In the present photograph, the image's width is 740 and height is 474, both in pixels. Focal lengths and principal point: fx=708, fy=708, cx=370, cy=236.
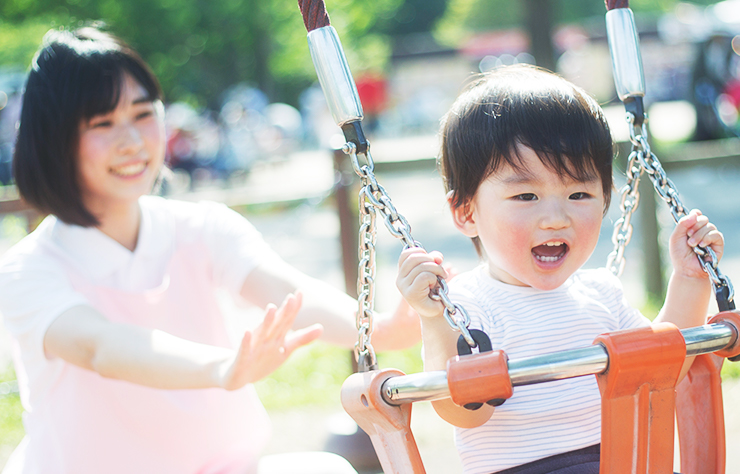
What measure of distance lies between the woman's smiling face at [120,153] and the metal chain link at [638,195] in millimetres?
1175

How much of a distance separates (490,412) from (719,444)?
0.40 m

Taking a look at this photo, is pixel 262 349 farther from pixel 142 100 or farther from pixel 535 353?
pixel 142 100

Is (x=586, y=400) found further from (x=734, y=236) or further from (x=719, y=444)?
(x=734, y=236)

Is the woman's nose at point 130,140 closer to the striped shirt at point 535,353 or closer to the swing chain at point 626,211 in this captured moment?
the striped shirt at point 535,353

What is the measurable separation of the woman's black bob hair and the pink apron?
23cm

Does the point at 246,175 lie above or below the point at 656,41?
below

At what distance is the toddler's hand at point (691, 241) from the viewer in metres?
1.34

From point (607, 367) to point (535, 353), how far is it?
0.37 meters

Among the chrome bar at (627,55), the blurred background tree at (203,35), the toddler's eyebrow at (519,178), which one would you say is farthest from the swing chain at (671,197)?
the blurred background tree at (203,35)

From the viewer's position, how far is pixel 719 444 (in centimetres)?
125

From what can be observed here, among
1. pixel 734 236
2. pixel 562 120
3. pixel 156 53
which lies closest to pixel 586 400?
pixel 562 120

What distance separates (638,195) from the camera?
1403 millimetres

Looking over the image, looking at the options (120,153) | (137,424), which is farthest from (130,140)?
(137,424)

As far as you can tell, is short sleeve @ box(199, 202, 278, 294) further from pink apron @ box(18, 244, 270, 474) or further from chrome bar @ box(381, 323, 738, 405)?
chrome bar @ box(381, 323, 738, 405)
